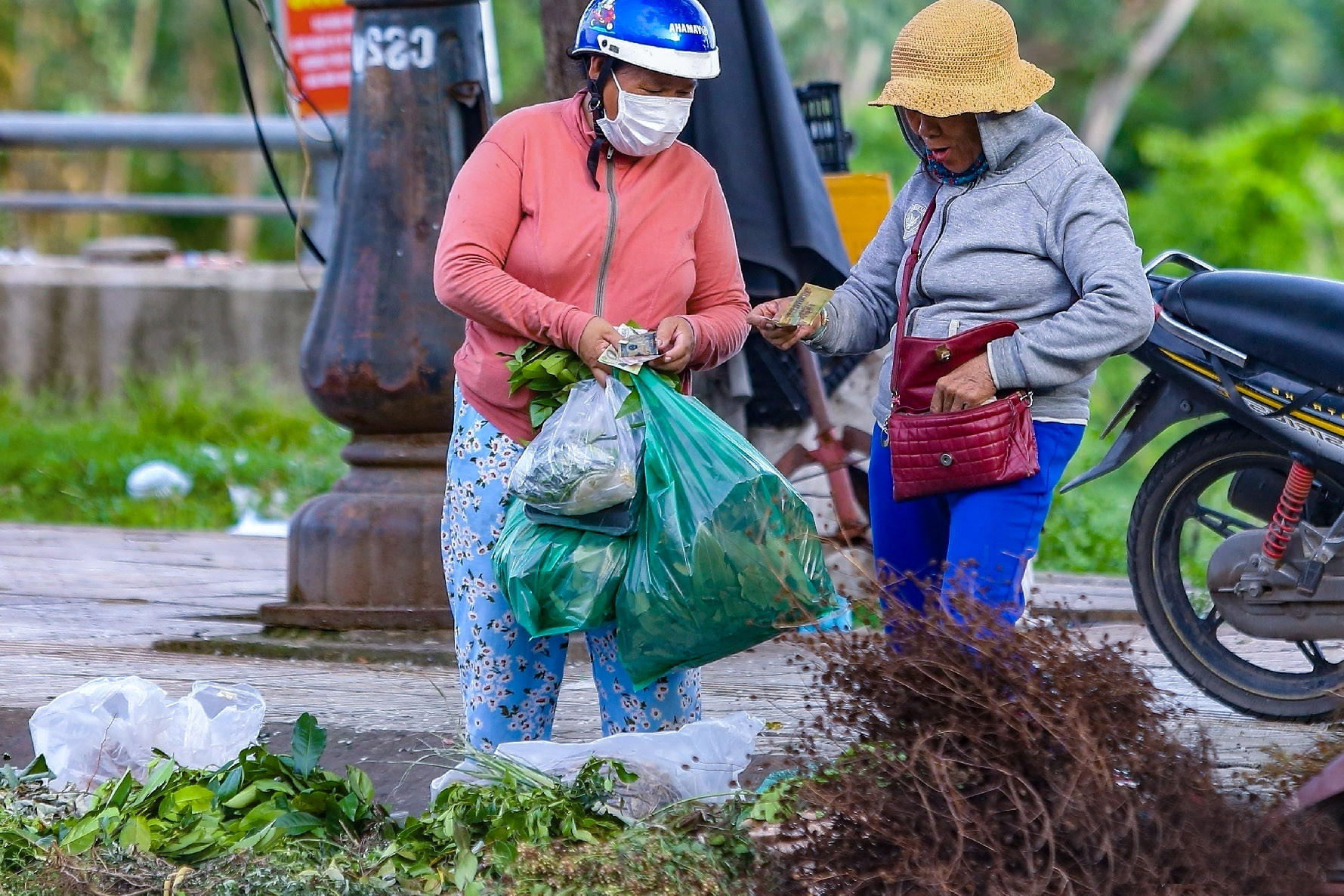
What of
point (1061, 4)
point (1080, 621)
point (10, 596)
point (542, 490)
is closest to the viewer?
point (1080, 621)

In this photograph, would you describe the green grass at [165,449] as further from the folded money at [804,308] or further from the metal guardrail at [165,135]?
the folded money at [804,308]

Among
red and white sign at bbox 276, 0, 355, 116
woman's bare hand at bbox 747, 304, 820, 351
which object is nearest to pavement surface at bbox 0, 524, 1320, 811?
woman's bare hand at bbox 747, 304, 820, 351

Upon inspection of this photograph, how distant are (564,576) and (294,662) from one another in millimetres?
2246

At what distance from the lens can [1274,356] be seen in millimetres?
4266

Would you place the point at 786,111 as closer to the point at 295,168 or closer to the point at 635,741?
the point at 635,741

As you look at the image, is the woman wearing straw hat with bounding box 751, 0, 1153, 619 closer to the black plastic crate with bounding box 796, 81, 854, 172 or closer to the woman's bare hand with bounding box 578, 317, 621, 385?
the woman's bare hand with bounding box 578, 317, 621, 385

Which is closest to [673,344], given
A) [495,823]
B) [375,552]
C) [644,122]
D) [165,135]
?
Result: [644,122]

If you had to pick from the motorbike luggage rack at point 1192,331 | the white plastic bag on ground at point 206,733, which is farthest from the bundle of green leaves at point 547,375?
the motorbike luggage rack at point 1192,331

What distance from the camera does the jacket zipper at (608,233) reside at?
3.39 metres

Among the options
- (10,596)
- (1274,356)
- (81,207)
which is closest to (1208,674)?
(1274,356)

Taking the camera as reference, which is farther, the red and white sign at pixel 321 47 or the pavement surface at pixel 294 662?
the red and white sign at pixel 321 47

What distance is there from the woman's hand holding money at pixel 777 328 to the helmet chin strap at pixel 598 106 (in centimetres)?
42

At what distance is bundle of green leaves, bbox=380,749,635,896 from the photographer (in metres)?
3.06

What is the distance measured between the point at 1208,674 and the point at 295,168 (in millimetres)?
18352
